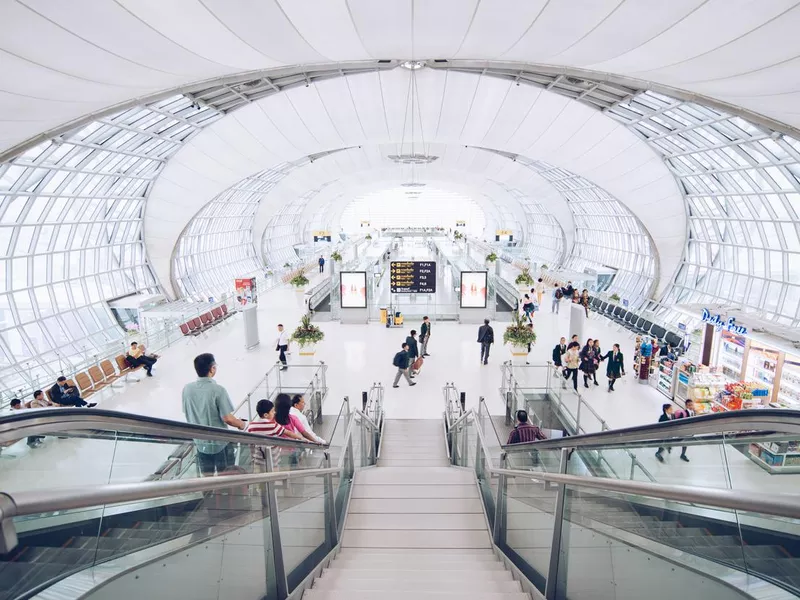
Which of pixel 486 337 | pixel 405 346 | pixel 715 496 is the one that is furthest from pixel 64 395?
pixel 715 496

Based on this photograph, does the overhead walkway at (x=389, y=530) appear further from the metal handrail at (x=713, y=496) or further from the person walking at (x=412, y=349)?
the person walking at (x=412, y=349)

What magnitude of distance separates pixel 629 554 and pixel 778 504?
46.1 inches

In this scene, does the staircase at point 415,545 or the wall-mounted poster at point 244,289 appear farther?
the wall-mounted poster at point 244,289

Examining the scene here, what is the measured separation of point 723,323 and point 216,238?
43478 mm

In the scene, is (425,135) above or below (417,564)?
above

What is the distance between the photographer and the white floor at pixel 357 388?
6.10 feet

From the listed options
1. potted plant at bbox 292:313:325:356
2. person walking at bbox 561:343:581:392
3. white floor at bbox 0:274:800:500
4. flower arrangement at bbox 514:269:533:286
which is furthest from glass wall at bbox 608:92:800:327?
potted plant at bbox 292:313:325:356

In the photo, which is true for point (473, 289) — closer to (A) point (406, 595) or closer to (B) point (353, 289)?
(B) point (353, 289)

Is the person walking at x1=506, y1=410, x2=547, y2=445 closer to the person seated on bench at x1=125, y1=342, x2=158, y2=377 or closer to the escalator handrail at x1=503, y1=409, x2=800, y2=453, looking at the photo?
the escalator handrail at x1=503, y1=409, x2=800, y2=453

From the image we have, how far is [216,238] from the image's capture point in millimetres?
46719

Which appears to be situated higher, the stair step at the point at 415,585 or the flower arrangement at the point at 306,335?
the stair step at the point at 415,585

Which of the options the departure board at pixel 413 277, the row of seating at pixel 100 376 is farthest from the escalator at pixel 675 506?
the departure board at pixel 413 277

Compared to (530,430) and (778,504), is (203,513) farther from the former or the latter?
(530,430)

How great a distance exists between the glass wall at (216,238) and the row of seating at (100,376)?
25524 millimetres
